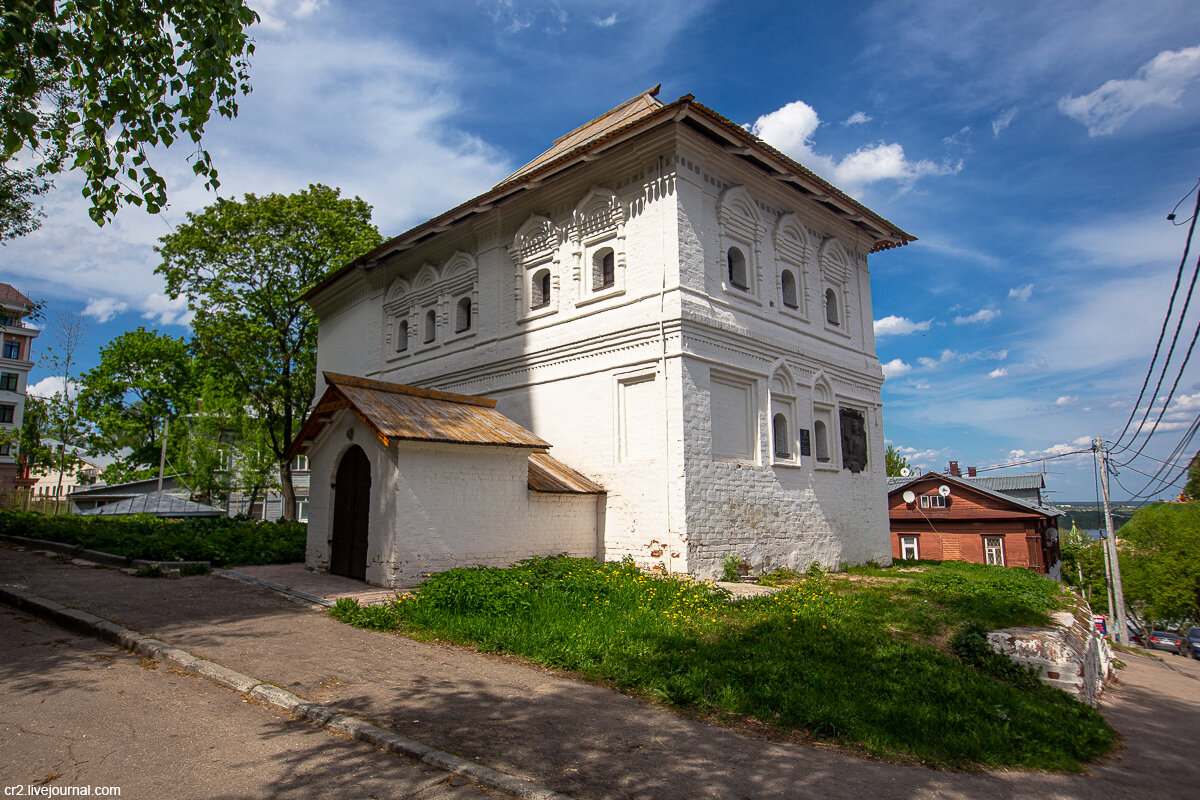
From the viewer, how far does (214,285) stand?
72.8 ft

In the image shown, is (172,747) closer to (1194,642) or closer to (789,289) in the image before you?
(789,289)

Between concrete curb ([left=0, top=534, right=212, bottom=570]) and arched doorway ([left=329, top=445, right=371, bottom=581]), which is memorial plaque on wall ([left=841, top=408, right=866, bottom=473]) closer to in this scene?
arched doorway ([left=329, top=445, right=371, bottom=581])

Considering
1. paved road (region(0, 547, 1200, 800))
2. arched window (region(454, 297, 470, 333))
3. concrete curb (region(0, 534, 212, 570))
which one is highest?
arched window (region(454, 297, 470, 333))

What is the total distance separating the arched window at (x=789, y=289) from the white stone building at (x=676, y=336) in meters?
0.09

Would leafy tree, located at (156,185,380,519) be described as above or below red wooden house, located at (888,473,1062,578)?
above

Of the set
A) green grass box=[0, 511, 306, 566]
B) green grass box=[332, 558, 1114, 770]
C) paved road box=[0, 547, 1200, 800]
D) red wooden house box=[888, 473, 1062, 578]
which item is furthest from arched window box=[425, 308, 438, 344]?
red wooden house box=[888, 473, 1062, 578]

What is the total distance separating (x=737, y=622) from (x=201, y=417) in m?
34.5

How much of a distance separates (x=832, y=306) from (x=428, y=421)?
10825mm

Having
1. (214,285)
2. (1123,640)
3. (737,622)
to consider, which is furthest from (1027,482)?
(214,285)

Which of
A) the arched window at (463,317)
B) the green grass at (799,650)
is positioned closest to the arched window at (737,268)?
the green grass at (799,650)

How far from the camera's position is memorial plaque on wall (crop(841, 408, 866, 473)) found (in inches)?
650

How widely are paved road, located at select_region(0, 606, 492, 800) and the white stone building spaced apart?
5.08m

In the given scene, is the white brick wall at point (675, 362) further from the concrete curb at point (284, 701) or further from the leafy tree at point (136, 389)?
the leafy tree at point (136, 389)

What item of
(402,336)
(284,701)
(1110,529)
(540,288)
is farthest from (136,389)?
(1110,529)
